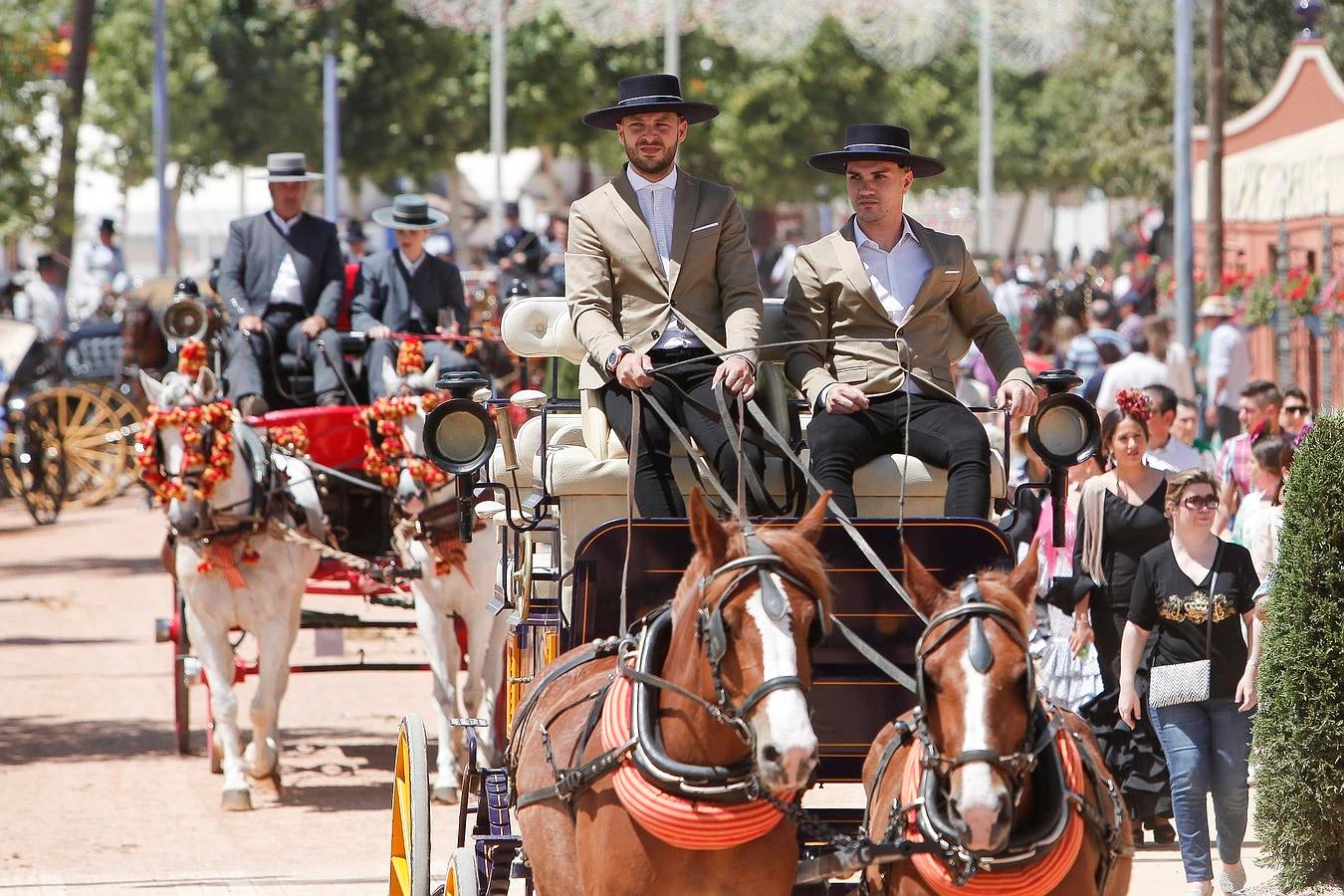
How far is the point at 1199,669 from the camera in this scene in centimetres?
834

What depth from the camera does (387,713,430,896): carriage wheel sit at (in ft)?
22.0

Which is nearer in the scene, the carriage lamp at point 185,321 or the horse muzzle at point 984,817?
the horse muzzle at point 984,817

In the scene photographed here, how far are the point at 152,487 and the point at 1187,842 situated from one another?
5752 millimetres

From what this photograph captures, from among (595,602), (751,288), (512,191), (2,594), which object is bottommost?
(2,594)

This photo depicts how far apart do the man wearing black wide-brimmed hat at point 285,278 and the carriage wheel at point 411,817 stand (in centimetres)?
521

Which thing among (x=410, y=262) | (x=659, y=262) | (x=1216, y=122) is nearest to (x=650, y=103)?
(x=659, y=262)

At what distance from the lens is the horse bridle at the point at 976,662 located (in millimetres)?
5020

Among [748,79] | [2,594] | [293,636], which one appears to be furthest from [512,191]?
[293,636]

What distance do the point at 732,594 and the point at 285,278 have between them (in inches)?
311

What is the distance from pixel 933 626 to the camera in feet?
17.0

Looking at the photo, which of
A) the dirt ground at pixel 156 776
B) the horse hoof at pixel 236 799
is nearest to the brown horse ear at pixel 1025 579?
the dirt ground at pixel 156 776

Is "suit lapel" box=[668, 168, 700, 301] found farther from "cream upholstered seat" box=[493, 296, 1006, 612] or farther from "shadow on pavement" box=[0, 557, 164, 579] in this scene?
"shadow on pavement" box=[0, 557, 164, 579]

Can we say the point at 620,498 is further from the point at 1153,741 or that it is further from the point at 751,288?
the point at 1153,741

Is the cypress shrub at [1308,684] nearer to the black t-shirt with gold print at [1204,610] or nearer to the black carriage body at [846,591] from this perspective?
the black t-shirt with gold print at [1204,610]
